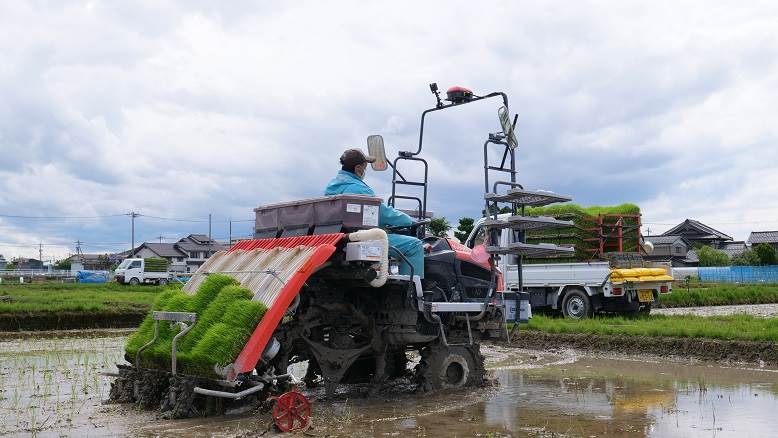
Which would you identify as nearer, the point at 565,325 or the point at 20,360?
the point at 20,360

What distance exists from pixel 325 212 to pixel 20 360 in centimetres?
621

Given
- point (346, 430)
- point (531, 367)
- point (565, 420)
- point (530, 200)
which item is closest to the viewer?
point (346, 430)

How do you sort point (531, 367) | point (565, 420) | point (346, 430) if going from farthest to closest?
point (531, 367), point (565, 420), point (346, 430)

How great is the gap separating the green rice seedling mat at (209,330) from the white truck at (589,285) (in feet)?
30.7

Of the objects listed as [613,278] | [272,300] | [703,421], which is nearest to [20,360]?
[272,300]

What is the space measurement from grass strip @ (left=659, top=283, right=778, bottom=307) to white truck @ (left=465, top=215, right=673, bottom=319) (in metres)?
5.92

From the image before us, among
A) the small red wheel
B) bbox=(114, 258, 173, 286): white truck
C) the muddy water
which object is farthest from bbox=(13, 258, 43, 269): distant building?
the small red wheel

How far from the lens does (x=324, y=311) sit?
7.40 m

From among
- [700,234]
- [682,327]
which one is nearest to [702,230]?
[700,234]

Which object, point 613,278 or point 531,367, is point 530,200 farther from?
point 613,278

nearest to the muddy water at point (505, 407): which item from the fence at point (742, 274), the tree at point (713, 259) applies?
the fence at point (742, 274)

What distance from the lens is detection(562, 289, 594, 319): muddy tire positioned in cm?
1652

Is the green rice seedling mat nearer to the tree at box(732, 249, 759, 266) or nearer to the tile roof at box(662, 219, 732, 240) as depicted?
the tree at box(732, 249, 759, 266)

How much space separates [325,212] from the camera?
734 cm
